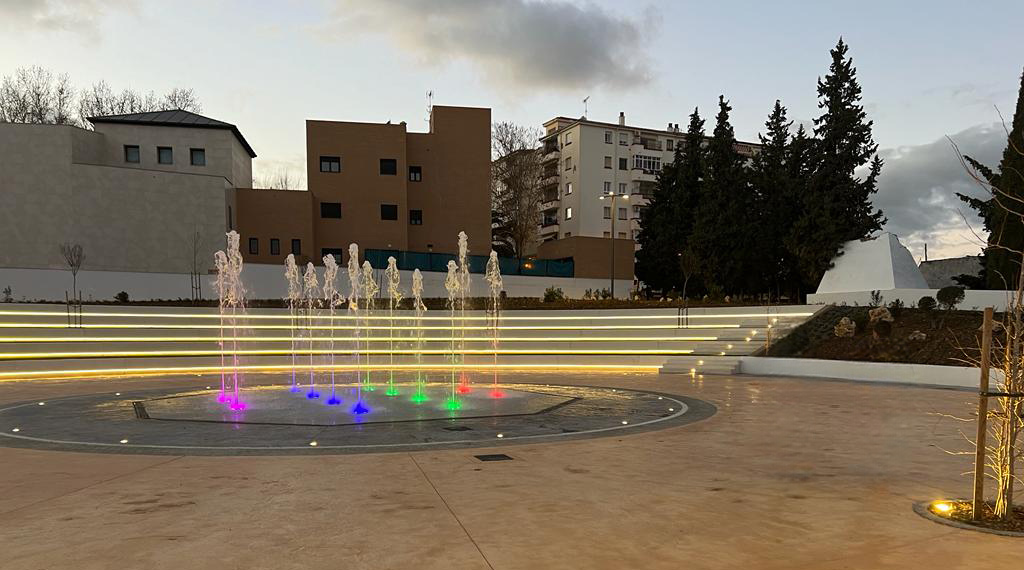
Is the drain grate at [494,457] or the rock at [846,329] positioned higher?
the rock at [846,329]

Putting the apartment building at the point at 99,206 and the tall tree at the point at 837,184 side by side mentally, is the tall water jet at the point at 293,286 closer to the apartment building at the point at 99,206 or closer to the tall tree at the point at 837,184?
the apartment building at the point at 99,206

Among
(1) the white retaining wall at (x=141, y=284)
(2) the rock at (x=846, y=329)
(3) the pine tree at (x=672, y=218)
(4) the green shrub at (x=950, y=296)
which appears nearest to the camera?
(4) the green shrub at (x=950, y=296)

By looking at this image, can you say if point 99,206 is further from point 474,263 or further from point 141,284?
point 474,263

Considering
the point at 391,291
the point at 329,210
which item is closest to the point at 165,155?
the point at 329,210

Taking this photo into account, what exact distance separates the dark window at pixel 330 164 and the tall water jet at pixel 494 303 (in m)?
11.7

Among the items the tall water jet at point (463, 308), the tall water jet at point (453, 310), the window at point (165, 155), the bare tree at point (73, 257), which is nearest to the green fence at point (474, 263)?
the tall water jet at point (463, 308)

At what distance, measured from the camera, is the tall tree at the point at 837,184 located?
79.2ft

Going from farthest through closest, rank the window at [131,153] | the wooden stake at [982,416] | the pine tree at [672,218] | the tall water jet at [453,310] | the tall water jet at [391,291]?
the pine tree at [672,218]
the window at [131,153]
the tall water jet at [391,291]
the tall water jet at [453,310]
the wooden stake at [982,416]

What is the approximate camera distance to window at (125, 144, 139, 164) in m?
33.3

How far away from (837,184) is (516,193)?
1098 inches

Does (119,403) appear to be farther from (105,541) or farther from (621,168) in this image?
(621,168)

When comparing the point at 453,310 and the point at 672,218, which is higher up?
the point at 672,218

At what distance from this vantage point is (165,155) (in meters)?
34.0

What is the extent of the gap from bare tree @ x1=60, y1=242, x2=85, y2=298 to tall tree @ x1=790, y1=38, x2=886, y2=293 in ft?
99.1
